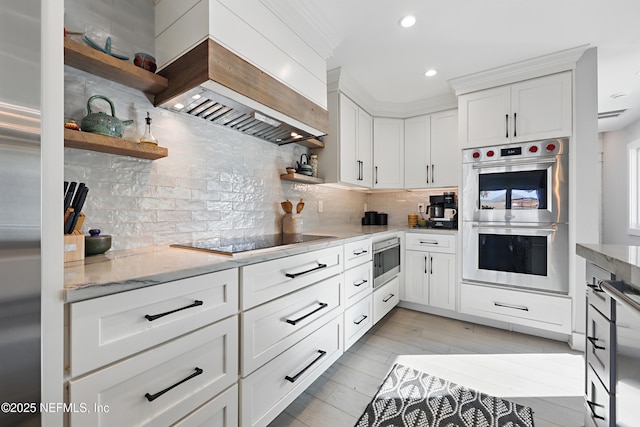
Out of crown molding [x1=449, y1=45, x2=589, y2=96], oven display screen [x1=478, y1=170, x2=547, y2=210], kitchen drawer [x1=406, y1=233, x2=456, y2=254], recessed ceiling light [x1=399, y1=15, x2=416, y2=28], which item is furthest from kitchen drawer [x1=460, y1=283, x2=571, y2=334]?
recessed ceiling light [x1=399, y1=15, x2=416, y2=28]

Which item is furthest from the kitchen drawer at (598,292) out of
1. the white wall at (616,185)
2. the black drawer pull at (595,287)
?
the white wall at (616,185)

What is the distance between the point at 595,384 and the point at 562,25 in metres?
2.36

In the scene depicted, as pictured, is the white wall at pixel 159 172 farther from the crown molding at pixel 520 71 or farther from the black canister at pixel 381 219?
the crown molding at pixel 520 71

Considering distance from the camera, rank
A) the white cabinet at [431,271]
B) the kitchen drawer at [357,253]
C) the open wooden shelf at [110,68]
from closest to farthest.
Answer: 1. the open wooden shelf at [110,68]
2. the kitchen drawer at [357,253]
3. the white cabinet at [431,271]

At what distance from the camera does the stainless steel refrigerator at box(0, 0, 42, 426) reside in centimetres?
62

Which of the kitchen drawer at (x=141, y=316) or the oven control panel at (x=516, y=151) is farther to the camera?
the oven control panel at (x=516, y=151)

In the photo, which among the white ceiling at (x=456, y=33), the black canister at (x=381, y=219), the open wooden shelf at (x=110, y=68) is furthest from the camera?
the black canister at (x=381, y=219)

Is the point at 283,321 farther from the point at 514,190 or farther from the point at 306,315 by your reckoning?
the point at 514,190

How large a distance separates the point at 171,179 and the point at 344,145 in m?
1.66

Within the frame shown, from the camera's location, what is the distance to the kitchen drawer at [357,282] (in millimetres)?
1966

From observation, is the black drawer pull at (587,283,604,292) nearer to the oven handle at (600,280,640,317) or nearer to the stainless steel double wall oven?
the oven handle at (600,280,640,317)

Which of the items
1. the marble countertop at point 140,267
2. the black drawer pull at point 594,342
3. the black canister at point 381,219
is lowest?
the black drawer pull at point 594,342

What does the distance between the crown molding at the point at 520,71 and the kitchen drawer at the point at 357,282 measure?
2.11 meters

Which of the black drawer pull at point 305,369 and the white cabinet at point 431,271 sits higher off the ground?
the white cabinet at point 431,271
